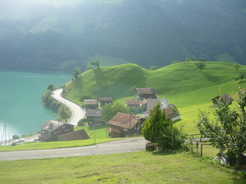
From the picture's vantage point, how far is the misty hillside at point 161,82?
98.4 meters

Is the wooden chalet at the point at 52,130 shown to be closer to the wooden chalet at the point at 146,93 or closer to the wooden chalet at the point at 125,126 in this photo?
the wooden chalet at the point at 125,126

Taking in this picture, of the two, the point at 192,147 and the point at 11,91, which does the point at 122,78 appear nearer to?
the point at 11,91

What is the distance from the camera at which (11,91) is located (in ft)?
461

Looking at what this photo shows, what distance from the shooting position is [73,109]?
9462cm

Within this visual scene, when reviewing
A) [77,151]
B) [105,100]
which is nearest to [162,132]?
[77,151]

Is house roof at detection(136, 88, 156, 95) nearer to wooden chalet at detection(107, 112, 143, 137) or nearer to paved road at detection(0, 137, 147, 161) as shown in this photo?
wooden chalet at detection(107, 112, 143, 137)

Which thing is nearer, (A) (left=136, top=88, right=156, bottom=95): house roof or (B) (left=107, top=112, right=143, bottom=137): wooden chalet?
(B) (left=107, top=112, right=143, bottom=137): wooden chalet

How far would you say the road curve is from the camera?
81312 millimetres

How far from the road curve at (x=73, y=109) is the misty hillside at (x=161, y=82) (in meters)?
3.86

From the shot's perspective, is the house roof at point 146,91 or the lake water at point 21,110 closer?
the lake water at point 21,110

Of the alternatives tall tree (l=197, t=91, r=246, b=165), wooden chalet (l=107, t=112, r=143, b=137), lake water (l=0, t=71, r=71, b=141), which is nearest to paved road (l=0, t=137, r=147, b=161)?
tall tree (l=197, t=91, r=246, b=165)

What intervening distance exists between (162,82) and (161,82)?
1.75ft

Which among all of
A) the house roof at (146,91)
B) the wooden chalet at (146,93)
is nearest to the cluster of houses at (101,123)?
the wooden chalet at (146,93)

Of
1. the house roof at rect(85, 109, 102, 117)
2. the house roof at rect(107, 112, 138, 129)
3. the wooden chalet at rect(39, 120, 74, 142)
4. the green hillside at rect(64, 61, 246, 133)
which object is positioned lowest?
the wooden chalet at rect(39, 120, 74, 142)
